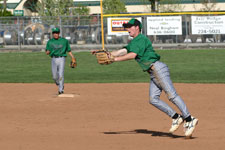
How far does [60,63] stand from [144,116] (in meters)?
4.00

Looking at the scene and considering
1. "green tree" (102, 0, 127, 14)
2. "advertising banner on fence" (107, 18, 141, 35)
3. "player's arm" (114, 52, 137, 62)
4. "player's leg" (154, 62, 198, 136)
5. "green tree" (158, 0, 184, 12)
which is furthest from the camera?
"green tree" (102, 0, 127, 14)

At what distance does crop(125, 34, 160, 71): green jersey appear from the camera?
29.1ft

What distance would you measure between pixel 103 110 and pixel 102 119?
1.39 metres

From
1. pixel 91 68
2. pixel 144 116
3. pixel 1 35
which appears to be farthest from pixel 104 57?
pixel 1 35

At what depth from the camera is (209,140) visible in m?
8.92

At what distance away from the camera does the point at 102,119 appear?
1164 centimetres

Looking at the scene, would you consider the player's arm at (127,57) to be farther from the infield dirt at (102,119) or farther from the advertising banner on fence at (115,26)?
the advertising banner on fence at (115,26)

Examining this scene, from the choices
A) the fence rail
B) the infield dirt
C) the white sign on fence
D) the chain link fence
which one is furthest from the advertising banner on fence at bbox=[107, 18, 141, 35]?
the infield dirt

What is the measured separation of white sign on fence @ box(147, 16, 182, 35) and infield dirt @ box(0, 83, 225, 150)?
19139 millimetres

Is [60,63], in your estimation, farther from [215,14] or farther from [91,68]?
[215,14]

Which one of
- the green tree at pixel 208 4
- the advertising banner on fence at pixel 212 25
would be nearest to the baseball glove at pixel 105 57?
the advertising banner on fence at pixel 212 25

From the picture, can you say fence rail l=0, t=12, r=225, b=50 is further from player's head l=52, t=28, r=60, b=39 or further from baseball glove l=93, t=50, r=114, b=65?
baseball glove l=93, t=50, r=114, b=65

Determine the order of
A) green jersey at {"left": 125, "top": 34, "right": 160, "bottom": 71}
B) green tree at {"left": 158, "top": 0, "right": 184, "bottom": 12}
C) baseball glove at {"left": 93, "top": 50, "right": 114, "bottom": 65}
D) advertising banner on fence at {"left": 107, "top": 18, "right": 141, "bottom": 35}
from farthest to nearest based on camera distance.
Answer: green tree at {"left": 158, "top": 0, "right": 184, "bottom": 12} → advertising banner on fence at {"left": 107, "top": 18, "right": 141, "bottom": 35} → baseball glove at {"left": 93, "top": 50, "right": 114, "bottom": 65} → green jersey at {"left": 125, "top": 34, "right": 160, "bottom": 71}

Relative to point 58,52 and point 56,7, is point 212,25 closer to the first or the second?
point 56,7
